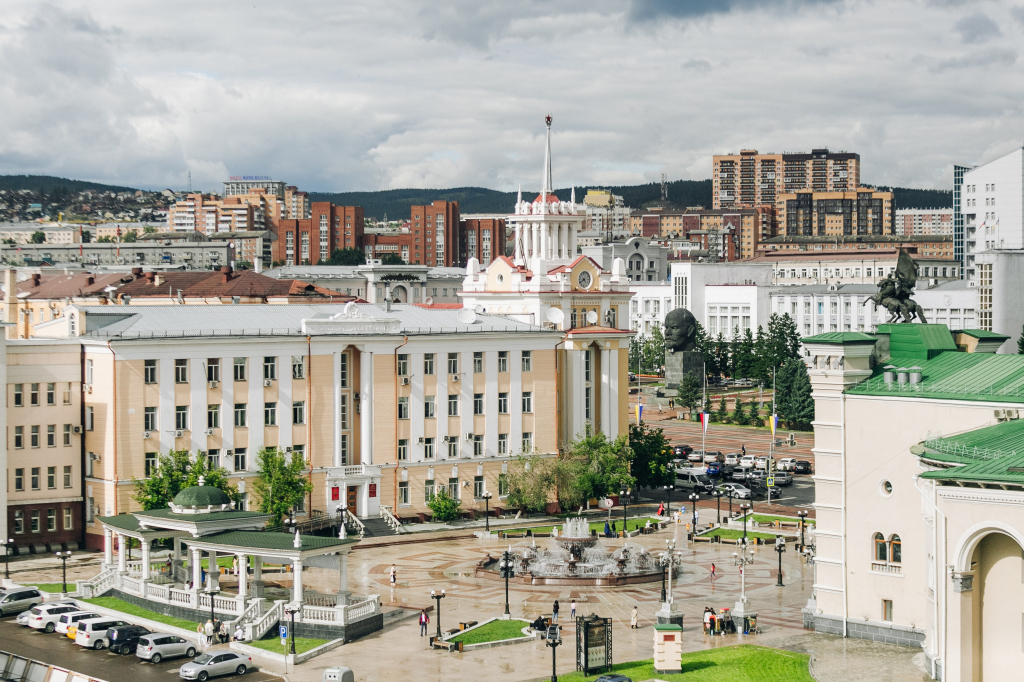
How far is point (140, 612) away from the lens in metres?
63.0

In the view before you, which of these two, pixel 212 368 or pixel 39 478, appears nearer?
pixel 39 478

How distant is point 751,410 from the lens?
495 ft

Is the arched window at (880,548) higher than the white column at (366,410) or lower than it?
lower

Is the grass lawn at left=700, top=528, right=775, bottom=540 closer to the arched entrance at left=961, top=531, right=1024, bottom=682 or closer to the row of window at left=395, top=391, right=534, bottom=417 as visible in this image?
the row of window at left=395, top=391, right=534, bottom=417

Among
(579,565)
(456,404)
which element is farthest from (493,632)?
(456,404)

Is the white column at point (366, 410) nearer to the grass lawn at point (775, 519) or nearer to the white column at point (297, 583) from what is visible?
the grass lawn at point (775, 519)

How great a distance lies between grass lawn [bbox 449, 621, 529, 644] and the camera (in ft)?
190

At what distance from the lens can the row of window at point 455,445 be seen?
8969 cm

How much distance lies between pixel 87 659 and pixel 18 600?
10.3 metres

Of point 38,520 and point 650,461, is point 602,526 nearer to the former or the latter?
point 650,461

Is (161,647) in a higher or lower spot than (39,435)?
lower

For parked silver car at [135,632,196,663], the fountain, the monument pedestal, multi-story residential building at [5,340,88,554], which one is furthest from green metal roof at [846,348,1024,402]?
the monument pedestal

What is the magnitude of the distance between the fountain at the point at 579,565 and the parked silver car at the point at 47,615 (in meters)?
20.9

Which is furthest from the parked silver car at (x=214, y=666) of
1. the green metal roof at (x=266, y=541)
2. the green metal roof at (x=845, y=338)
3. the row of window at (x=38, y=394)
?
the row of window at (x=38, y=394)
